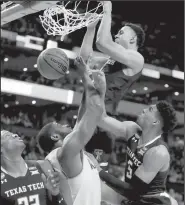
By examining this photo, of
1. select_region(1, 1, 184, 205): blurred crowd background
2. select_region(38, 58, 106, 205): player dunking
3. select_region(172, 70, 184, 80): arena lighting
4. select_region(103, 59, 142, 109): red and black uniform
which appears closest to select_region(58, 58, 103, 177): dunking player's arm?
select_region(38, 58, 106, 205): player dunking

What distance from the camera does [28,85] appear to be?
10.6m

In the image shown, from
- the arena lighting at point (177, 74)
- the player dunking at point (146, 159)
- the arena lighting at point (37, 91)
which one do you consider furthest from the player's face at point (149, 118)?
the arena lighting at point (177, 74)

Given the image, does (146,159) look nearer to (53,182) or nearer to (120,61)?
(120,61)

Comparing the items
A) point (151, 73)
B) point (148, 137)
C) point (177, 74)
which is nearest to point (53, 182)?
point (148, 137)

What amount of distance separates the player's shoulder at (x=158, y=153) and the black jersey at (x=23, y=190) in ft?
3.25

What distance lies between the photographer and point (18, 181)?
A: 3268 mm

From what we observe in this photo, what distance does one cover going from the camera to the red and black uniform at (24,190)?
3.14 m

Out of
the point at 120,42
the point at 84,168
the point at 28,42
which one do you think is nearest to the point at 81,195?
the point at 84,168

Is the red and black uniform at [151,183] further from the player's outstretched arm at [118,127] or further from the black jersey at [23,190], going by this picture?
the black jersey at [23,190]

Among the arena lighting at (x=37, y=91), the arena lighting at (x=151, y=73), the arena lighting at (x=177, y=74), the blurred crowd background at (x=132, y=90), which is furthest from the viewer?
the arena lighting at (x=177, y=74)

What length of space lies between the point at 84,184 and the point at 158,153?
920 mm

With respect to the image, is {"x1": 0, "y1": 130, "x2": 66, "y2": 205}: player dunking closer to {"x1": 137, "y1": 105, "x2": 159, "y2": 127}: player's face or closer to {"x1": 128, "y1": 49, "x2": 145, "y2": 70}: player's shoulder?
{"x1": 137, "y1": 105, "x2": 159, "y2": 127}: player's face

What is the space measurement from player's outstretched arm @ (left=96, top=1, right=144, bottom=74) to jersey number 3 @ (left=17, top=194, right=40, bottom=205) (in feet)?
4.30

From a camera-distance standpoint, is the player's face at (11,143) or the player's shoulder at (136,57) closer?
the player's face at (11,143)
